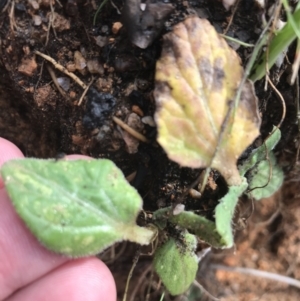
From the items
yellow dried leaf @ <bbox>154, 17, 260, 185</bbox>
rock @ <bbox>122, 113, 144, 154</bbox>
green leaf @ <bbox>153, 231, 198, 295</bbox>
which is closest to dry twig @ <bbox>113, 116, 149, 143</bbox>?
rock @ <bbox>122, 113, 144, 154</bbox>

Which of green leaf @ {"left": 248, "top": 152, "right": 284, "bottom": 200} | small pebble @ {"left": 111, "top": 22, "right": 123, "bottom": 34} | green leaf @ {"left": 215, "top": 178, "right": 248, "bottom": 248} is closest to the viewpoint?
green leaf @ {"left": 215, "top": 178, "right": 248, "bottom": 248}

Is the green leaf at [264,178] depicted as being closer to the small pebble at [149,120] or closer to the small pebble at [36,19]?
the small pebble at [149,120]

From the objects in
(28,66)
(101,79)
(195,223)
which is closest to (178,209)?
(195,223)

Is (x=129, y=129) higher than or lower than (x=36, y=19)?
lower

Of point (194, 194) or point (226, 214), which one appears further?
point (194, 194)

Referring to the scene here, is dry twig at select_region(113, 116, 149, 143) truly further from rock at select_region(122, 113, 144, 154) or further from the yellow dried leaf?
the yellow dried leaf

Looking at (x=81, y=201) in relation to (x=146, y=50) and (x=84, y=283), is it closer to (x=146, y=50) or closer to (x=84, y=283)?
(x=84, y=283)

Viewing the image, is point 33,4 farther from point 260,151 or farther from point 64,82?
point 260,151

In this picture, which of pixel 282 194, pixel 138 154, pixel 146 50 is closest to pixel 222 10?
pixel 146 50
